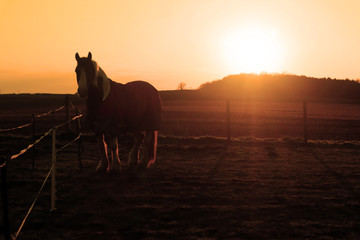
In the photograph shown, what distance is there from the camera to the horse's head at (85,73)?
783 cm

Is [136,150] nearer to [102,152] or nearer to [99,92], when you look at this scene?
[102,152]

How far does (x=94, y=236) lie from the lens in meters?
5.04

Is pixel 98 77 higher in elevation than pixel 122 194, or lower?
higher

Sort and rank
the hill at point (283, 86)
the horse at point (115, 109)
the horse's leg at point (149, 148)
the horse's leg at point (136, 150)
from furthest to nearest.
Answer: the hill at point (283, 86) < the horse's leg at point (136, 150) < the horse's leg at point (149, 148) < the horse at point (115, 109)

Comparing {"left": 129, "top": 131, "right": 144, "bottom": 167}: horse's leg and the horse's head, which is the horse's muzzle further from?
{"left": 129, "top": 131, "right": 144, "bottom": 167}: horse's leg

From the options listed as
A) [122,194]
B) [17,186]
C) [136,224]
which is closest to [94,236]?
[136,224]

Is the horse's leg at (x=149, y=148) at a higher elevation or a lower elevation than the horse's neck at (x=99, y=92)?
lower

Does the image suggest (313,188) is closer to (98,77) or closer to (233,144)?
(98,77)

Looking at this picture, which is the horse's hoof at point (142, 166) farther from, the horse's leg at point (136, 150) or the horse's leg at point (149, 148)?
the horse's leg at point (136, 150)

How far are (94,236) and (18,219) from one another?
1.43 m

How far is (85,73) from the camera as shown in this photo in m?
7.95

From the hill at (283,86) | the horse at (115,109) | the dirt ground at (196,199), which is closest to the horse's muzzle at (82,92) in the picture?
the horse at (115,109)

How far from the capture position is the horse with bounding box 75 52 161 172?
8.08 m

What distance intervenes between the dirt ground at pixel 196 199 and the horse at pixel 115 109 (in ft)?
2.04
